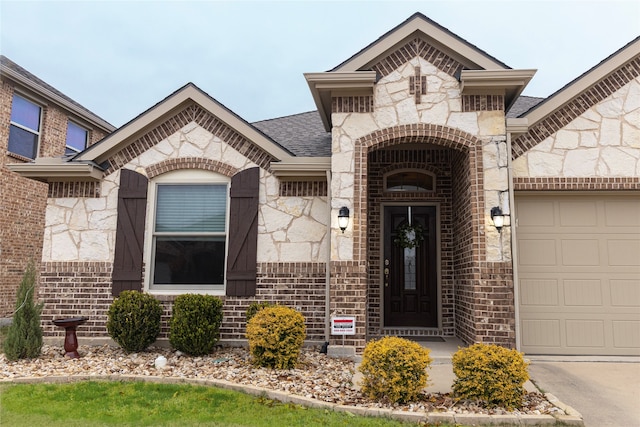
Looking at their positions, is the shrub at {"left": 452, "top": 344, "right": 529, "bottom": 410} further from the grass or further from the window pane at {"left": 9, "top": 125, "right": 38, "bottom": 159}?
the window pane at {"left": 9, "top": 125, "right": 38, "bottom": 159}

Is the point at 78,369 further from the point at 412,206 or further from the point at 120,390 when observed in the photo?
the point at 412,206

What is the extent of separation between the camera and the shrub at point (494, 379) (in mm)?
4211

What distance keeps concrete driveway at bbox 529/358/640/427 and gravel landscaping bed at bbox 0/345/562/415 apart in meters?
0.40

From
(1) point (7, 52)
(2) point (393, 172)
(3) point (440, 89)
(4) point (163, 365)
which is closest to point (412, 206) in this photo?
(2) point (393, 172)

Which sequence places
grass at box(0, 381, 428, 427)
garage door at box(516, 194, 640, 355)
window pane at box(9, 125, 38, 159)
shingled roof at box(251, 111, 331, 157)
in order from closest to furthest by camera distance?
grass at box(0, 381, 428, 427) < garage door at box(516, 194, 640, 355) < shingled roof at box(251, 111, 331, 157) < window pane at box(9, 125, 38, 159)

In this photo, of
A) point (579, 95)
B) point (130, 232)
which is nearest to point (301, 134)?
point (130, 232)

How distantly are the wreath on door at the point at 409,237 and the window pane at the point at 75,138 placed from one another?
10309 mm

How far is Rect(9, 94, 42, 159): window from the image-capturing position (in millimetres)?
11055

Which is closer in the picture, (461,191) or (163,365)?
(163,365)

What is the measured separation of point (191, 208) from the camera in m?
7.50

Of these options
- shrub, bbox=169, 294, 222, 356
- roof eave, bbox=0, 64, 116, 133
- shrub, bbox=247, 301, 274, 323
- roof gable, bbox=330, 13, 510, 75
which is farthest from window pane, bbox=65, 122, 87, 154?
roof gable, bbox=330, 13, 510, 75

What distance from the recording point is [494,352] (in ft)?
14.3

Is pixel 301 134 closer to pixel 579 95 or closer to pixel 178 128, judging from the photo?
pixel 178 128

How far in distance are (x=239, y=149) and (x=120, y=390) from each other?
4129 millimetres
